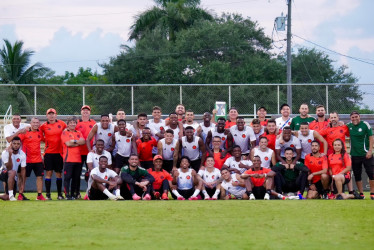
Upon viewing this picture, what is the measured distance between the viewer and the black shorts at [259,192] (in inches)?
587

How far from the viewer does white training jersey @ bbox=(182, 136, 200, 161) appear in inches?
608

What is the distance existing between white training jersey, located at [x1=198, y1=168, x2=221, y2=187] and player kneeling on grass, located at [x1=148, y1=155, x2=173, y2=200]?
0.74 meters

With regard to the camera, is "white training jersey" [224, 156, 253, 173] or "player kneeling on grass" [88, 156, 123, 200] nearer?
"player kneeling on grass" [88, 156, 123, 200]

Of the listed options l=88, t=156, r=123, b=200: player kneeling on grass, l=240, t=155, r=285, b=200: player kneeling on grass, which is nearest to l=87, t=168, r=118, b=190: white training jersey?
l=88, t=156, r=123, b=200: player kneeling on grass

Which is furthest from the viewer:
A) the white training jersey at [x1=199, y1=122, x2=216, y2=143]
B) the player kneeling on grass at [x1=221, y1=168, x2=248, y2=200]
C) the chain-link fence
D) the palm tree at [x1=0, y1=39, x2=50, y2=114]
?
the palm tree at [x1=0, y1=39, x2=50, y2=114]

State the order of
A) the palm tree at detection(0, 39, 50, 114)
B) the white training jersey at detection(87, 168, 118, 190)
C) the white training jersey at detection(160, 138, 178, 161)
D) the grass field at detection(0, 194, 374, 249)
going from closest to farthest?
1. the grass field at detection(0, 194, 374, 249)
2. the white training jersey at detection(87, 168, 118, 190)
3. the white training jersey at detection(160, 138, 178, 161)
4. the palm tree at detection(0, 39, 50, 114)

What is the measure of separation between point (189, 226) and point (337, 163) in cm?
676

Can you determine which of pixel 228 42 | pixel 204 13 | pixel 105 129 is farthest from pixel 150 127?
pixel 204 13

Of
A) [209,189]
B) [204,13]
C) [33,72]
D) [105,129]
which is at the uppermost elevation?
[204,13]

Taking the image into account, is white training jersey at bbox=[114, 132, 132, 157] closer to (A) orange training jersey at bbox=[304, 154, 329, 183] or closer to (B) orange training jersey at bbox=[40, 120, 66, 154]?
(B) orange training jersey at bbox=[40, 120, 66, 154]


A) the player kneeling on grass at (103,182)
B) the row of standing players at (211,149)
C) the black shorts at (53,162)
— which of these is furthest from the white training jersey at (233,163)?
the black shorts at (53,162)

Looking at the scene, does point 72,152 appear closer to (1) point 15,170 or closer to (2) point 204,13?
(1) point 15,170

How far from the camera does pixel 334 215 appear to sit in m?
10.3

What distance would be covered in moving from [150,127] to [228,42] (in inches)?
1142
